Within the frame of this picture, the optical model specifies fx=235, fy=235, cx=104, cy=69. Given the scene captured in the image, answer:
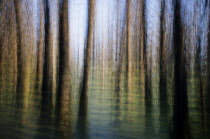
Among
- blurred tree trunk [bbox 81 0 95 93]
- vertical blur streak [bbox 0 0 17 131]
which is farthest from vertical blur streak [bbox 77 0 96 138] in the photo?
vertical blur streak [bbox 0 0 17 131]

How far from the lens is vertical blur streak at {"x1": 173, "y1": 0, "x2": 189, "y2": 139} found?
3.16 ft

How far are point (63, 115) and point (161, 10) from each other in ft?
2.22

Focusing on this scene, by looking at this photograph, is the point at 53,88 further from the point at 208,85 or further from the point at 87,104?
the point at 208,85

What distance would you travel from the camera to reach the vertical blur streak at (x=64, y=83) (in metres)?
1.15

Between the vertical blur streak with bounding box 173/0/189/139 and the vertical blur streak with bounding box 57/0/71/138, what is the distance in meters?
0.50

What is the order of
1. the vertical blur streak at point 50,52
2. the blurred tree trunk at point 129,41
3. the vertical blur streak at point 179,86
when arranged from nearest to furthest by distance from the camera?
the vertical blur streak at point 179,86
the blurred tree trunk at point 129,41
the vertical blur streak at point 50,52

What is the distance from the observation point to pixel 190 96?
3.16ft

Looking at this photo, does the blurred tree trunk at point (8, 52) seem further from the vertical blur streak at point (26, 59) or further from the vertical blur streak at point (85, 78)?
the vertical blur streak at point (85, 78)

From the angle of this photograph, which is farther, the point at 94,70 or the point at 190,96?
the point at 94,70

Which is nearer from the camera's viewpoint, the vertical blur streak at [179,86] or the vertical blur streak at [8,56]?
the vertical blur streak at [179,86]

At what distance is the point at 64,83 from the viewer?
1.16 meters

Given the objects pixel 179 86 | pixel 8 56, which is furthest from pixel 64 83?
pixel 179 86

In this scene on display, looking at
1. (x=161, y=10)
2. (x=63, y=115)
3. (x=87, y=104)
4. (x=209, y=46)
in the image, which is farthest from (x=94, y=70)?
(x=209, y=46)

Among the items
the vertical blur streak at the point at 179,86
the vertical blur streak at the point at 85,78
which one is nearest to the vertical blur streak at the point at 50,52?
the vertical blur streak at the point at 85,78
